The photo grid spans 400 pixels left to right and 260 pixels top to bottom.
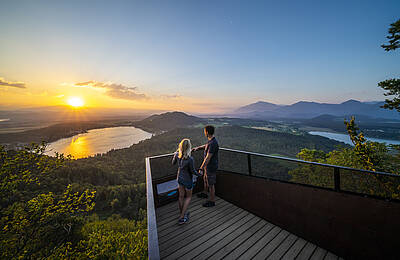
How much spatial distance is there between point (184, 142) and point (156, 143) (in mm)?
71760

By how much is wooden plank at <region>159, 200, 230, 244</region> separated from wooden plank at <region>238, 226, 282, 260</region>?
930 millimetres

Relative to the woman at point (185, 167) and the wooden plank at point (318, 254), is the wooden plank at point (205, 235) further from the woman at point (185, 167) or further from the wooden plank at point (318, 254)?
the wooden plank at point (318, 254)

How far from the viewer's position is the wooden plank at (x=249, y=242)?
7.61 feet

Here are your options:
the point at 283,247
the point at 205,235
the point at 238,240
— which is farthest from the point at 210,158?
the point at 283,247

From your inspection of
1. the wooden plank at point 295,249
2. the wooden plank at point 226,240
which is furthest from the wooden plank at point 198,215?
the wooden plank at point 295,249

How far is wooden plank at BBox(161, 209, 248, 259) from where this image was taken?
235 cm

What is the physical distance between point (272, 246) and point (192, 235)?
1.38 meters

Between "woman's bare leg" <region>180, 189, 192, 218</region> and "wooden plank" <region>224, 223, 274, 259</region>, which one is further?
"woman's bare leg" <region>180, 189, 192, 218</region>

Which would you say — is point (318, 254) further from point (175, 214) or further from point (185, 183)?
point (175, 214)

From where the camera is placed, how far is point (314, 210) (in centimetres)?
258

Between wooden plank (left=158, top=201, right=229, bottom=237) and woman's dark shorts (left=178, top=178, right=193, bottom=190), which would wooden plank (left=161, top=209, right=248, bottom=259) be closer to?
wooden plank (left=158, top=201, right=229, bottom=237)

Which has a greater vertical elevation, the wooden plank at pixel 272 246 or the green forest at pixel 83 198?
the wooden plank at pixel 272 246

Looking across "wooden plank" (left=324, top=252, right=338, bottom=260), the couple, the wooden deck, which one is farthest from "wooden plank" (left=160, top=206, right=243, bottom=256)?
"wooden plank" (left=324, top=252, right=338, bottom=260)

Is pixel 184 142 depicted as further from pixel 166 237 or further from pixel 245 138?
pixel 245 138
